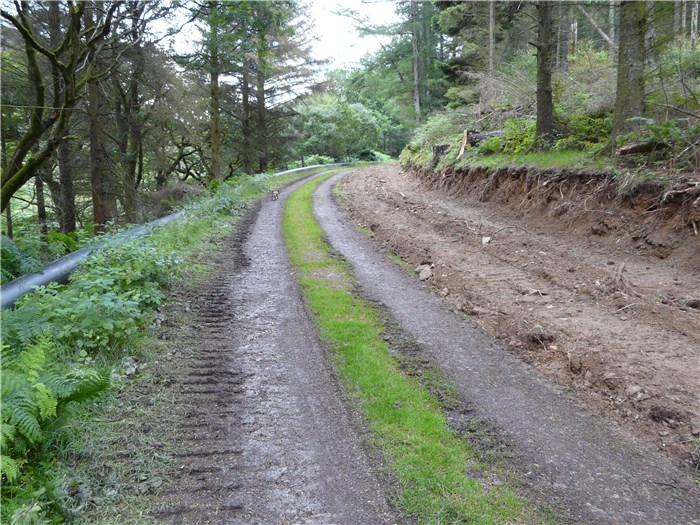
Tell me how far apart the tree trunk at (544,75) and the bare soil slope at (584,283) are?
4.14 feet

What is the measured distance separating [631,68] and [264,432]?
31.9ft

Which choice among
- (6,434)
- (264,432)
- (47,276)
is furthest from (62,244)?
(264,432)

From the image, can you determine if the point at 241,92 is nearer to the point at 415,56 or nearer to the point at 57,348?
the point at 415,56

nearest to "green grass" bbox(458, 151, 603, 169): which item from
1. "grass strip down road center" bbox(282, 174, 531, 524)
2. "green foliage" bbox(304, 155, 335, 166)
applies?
"grass strip down road center" bbox(282, 174, 531, 524)

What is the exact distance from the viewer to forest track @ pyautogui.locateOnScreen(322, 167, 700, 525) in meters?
2.99

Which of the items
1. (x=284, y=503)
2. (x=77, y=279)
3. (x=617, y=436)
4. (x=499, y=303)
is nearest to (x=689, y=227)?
(x=499, y=303)

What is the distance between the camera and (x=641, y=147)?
326 inches

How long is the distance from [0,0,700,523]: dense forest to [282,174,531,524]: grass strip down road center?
2.11 metres

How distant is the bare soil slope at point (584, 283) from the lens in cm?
412

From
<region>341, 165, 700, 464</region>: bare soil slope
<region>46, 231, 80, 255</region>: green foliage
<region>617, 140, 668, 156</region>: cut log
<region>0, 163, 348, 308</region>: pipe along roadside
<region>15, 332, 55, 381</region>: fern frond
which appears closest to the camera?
<region>15, 332, 55, 381</region>: fern frond

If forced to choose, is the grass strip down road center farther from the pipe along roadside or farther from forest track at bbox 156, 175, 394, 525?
the pipe along roadside

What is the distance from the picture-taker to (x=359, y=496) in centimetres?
303

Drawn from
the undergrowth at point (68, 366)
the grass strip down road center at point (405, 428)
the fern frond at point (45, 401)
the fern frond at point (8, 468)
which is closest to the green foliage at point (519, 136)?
the grass strip down road center at point (405, 428)

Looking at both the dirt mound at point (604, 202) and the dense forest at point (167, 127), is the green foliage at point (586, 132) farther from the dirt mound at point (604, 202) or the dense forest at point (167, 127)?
the dirt mound at point (604, 202)
